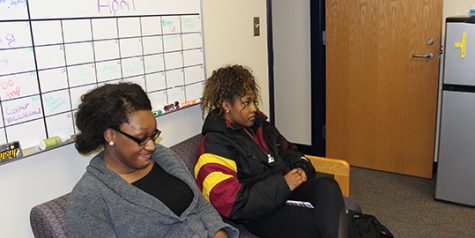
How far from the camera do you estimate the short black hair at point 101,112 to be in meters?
1.49

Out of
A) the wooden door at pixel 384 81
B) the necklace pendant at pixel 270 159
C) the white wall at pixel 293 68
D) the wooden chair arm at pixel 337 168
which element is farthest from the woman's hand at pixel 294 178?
the white wall at pixel 293 68

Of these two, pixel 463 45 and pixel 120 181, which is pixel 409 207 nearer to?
pixel 463 45

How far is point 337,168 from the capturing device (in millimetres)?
2232

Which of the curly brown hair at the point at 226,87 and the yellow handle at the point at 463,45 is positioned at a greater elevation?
the yellow handle at the point at 463,45

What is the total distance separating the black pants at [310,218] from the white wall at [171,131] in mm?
638

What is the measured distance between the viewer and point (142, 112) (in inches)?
60.3

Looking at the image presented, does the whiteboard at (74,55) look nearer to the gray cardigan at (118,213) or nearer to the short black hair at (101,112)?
the short black hair at (101,112)

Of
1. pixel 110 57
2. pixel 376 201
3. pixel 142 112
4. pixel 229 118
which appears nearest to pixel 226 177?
pixel 229 118

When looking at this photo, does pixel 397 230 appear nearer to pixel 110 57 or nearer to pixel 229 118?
pixel 229 118

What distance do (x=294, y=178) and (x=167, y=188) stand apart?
2.04 feet

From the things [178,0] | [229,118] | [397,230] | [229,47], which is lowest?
[397,230]

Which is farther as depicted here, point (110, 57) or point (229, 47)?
point (229, 47)

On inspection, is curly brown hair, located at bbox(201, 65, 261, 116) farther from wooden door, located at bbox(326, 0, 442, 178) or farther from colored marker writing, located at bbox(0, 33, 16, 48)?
wooden door, located at bbox(326, 0, 442, 178)

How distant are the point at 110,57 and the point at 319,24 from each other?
238 centimetres
